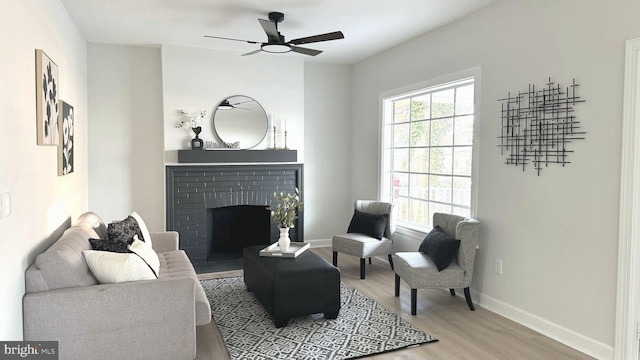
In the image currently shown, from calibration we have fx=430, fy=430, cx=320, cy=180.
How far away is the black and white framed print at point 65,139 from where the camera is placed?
346 cm

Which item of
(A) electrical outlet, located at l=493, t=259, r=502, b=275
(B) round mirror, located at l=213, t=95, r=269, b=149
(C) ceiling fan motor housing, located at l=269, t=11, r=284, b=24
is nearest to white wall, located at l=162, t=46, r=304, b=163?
(B) round mirror, located at l=213, t=95, r=269, b=149

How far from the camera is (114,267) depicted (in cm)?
269

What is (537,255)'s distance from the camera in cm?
340

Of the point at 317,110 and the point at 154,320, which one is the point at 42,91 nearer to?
the point at 154,320

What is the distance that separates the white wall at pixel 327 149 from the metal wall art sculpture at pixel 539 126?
9.85 ft

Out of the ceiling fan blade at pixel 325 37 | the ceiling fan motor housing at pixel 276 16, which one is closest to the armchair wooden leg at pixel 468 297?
the ceiling fan blade at pixel 325 37

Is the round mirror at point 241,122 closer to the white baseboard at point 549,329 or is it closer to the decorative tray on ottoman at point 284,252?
the decorative tray on ottoman at point 284,252

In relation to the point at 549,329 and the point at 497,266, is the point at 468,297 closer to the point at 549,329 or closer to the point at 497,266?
the point at 497,266

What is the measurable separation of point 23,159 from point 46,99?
2.28ft

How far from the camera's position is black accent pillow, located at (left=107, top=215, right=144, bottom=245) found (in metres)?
3.44

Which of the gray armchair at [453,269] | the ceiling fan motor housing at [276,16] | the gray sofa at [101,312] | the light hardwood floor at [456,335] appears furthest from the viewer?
the ceiling fan motor housing at [276,16]

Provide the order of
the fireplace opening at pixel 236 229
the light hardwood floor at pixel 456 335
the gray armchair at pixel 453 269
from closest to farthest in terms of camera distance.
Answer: the light hardwood floor at pixel 456 335 < the gray armchair at pixel 453 269 < the fireplace opening at pixel 236 229

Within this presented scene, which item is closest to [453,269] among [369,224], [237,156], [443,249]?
[443,249]

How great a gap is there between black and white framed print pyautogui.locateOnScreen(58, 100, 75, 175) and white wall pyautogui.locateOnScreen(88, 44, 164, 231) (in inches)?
48.8
